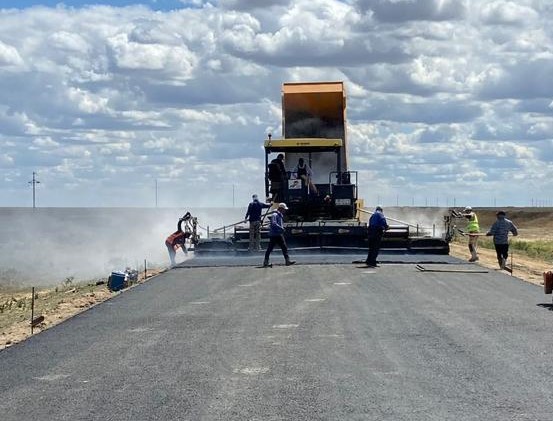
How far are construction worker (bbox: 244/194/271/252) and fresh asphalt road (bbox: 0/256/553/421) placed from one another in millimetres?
6912

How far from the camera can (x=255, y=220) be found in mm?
25609

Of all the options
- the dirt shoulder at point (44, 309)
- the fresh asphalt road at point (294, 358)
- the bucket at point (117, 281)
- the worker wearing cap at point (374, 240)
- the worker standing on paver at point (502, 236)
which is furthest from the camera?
the worker standing on paver at point (502, 236)

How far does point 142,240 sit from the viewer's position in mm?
52000

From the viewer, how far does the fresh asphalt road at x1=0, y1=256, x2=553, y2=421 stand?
29.1 feet

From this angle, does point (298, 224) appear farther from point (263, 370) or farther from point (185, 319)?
point (263, 370)

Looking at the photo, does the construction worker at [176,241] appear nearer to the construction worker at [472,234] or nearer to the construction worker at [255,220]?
the construction worker at [255,220]

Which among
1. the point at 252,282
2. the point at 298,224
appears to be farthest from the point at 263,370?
the point at 298,224

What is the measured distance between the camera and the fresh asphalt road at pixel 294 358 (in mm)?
8875

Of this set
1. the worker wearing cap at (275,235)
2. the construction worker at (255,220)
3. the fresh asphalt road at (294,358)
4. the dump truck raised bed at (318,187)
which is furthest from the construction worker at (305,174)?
the fresh asphalt road at (294,358)

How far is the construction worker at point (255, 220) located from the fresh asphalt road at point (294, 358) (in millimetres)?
6912

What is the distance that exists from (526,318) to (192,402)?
7.12 m

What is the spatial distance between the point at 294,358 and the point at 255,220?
14553mm

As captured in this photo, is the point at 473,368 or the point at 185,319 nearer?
the point at 473,368

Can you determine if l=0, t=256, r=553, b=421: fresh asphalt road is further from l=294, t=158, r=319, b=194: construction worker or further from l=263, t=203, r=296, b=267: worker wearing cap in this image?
l=294, t=158, r=319, b=194: construction worker
